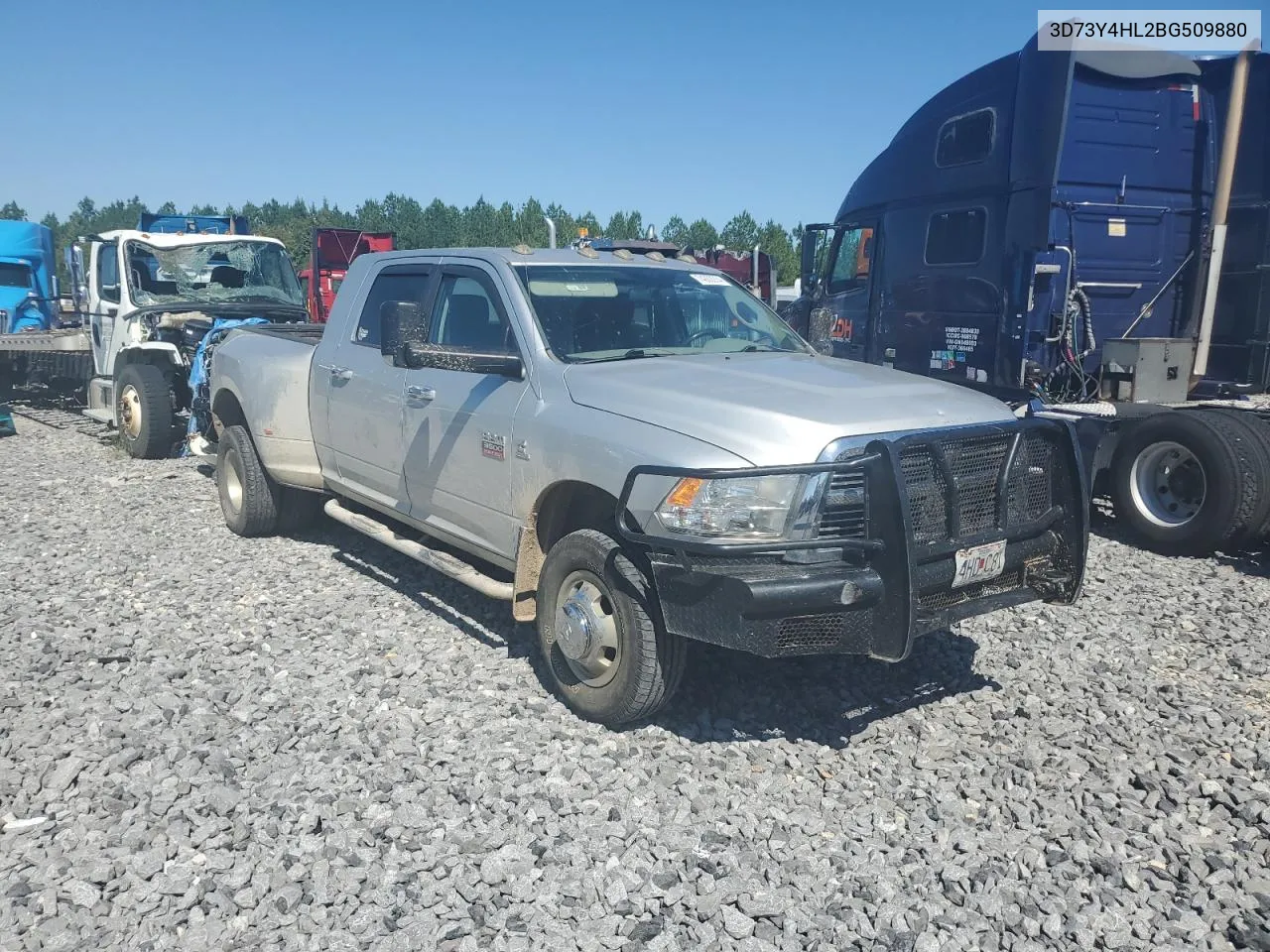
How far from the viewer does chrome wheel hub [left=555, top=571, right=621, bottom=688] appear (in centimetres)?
410

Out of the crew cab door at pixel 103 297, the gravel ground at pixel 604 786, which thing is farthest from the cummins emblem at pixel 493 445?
the crew cab door at pixel 103 297

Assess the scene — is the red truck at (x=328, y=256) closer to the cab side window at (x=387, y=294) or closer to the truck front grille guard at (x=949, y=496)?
the cab side window at (x=387, y=294)

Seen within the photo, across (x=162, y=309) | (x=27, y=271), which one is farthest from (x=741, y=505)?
(x=27, y=271)

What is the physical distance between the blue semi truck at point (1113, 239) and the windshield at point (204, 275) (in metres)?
7.06

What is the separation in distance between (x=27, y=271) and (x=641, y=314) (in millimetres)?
Result: 16980

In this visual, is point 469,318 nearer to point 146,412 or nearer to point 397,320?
point 397,320

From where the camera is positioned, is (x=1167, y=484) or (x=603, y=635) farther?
(x=1167, y=484)

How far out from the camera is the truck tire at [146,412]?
10.3 meters

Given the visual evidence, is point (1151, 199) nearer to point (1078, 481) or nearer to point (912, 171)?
point (912, 171)

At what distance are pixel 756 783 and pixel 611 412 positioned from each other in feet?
5.23

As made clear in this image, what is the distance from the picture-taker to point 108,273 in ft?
36.8

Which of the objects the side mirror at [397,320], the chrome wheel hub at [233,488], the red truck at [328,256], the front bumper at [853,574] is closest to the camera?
the front bumper at [853,574]

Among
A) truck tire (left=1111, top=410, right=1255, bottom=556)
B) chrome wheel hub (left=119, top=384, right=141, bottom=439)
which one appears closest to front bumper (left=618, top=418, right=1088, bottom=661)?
truck tire (left=1111, top=410, right=1255, bottom=556)

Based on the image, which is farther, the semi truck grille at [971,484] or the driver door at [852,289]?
the driver door at [852,289]
